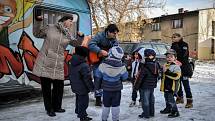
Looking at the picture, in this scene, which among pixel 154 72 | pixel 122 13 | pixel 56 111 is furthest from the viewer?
pixel 122 13

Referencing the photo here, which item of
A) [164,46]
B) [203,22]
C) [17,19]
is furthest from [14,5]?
[203,22]

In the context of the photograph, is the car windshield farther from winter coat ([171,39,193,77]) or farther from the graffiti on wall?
the graffiti on wall

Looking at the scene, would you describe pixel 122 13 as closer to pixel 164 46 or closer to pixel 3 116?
pixel 164 46

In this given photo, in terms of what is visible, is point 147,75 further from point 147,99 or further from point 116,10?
point 116,10

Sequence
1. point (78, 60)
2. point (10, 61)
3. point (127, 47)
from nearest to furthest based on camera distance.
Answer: point (78, 60) → point (10, 61) → point (127, 47)

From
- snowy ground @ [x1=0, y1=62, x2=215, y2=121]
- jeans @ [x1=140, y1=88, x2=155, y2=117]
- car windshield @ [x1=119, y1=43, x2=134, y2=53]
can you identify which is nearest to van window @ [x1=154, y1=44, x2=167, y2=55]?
car windshield @ [x1=119, y1=43, x2=134, y2=53]

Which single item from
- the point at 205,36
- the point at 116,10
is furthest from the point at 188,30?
the point at 116,10

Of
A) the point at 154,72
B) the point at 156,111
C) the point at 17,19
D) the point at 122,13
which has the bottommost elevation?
the point at 156,111

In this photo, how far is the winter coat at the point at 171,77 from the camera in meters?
6.58

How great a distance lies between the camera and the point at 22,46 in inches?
286

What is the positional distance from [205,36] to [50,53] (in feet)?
119

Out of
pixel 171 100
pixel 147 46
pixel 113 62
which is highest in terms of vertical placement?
pixel 147 46

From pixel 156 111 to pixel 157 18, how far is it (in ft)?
123

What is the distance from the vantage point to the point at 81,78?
5.97 metres
